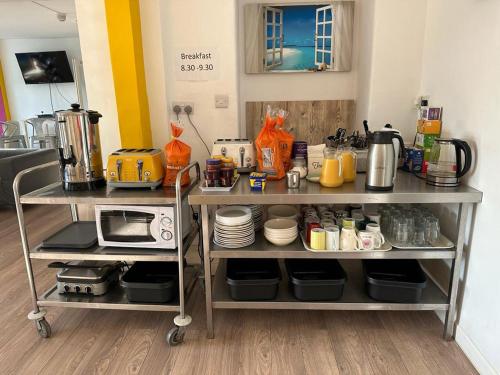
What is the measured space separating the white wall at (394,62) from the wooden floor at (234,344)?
129 centimetres

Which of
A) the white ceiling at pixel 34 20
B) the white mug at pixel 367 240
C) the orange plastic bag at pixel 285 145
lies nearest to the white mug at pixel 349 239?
the white mug at pixel 367 240

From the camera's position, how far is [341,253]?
5.94 feet

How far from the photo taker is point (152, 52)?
2.55m

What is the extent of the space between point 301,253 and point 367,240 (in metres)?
0.34

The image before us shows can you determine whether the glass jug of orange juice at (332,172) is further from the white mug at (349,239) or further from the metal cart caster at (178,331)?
the metal cart caster at (178,331)

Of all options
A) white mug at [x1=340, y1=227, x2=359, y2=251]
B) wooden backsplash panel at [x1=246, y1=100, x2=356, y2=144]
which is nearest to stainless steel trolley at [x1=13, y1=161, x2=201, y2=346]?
white mug at [x1=340, y1=227, x2=359, y2=251]

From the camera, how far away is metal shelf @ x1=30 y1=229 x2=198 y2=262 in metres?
1.88

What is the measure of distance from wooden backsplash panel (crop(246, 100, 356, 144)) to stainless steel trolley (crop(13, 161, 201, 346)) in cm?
108

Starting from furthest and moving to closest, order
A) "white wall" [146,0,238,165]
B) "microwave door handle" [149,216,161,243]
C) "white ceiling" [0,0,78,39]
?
"white ceiling" [0,0,78,39] → "white wall" [146,0,238,165] → "microwave door handle" [149,216,161,243]

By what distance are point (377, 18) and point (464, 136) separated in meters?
1.02

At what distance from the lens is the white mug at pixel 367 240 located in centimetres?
181

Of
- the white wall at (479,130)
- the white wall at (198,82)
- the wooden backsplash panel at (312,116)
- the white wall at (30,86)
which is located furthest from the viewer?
the white wall at (30,86)

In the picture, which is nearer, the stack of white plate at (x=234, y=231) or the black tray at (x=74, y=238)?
the stack of white plate at (x=234, y=231)

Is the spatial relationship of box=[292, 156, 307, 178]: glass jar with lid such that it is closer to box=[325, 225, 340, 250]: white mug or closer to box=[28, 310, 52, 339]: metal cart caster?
box=[325, 225, 340, 250]: white mug
